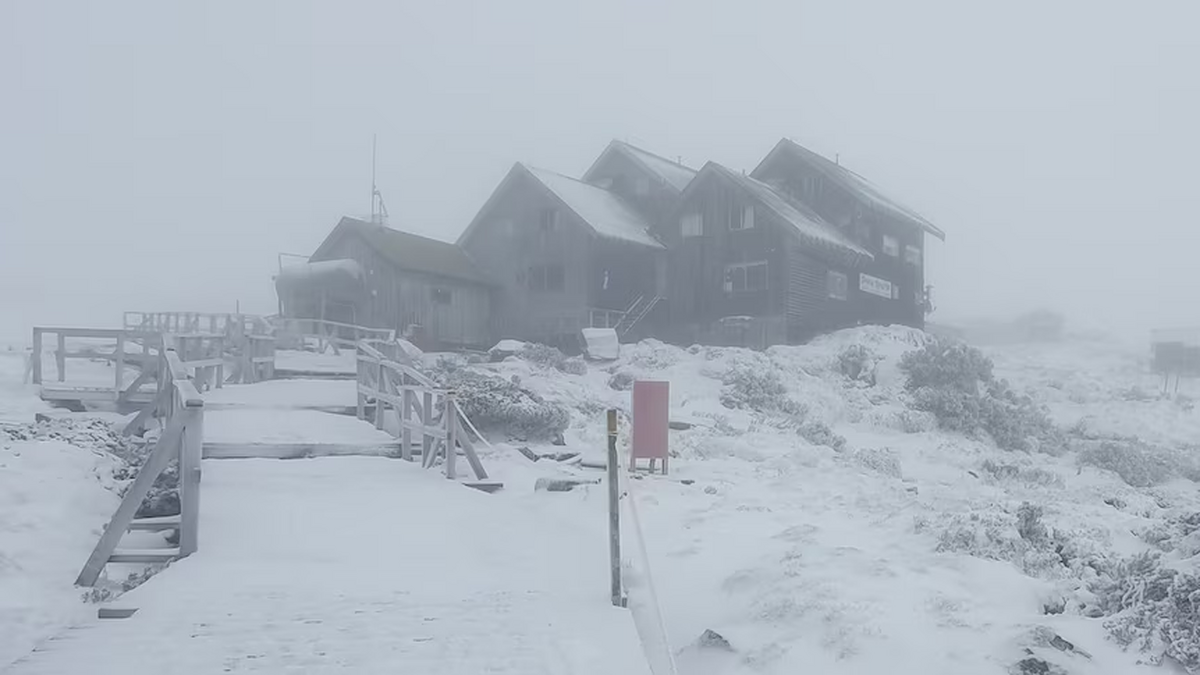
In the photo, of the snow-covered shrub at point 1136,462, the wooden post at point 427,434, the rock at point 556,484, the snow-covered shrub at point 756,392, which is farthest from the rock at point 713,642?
the snow-covered shrub at point 756,392

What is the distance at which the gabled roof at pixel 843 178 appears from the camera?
36.6 metres

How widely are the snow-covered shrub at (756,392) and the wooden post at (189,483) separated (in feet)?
48.1

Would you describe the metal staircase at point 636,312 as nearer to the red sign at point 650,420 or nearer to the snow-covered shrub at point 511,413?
the snow-covered shrub at point 511,413

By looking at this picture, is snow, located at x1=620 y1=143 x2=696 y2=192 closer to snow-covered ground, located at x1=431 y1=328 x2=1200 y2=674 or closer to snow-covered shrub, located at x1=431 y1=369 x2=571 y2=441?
snow-covered ground, located at x1=431 y1=328 x2=1200 y2=674

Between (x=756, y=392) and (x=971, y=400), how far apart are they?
17.9 feet

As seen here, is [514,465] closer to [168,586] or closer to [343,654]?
[168,586]

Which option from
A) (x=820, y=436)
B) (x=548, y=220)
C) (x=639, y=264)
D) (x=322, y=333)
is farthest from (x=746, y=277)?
(x=820, y=436)

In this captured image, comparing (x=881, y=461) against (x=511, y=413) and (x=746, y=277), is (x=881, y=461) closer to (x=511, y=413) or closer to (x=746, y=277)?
(x=511, y=413)

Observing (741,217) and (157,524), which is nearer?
(157,524)

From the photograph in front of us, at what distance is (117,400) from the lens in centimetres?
→ 1582

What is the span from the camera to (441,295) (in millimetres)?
35000

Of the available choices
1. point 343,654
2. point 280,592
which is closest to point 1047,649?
point 343,654

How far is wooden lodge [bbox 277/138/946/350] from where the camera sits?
33094 mm

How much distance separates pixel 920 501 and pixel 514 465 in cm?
506
